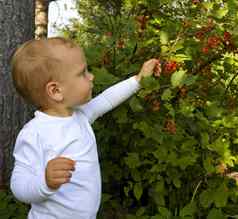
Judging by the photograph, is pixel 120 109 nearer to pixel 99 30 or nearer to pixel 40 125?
pixel 99 30

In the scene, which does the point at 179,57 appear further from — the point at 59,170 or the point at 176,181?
the point at 59,170

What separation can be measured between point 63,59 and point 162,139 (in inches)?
35.2

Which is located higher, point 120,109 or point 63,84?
point 63,84

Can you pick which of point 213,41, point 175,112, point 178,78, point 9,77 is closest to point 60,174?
point 178,78

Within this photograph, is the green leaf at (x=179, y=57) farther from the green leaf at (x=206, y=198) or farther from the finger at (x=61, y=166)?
the finger at (x=61, y=166)

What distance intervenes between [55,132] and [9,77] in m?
1.70

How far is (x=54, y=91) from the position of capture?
94.4 inches

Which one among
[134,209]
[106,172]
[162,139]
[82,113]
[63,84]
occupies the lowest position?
[134,209]

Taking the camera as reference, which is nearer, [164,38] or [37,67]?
[37,67]

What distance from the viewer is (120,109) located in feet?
10.6

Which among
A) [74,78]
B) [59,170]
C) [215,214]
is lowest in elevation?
[215,214]

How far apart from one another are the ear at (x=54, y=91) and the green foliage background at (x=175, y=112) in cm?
52

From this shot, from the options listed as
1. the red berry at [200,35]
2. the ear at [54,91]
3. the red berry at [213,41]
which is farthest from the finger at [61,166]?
the red berry at [200,35]

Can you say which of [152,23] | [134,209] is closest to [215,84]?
[152,23]
